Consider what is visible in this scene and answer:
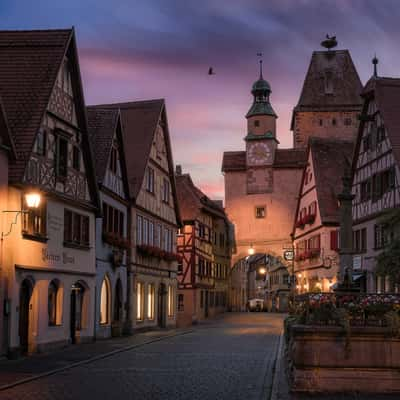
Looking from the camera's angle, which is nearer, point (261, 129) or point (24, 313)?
point (24, 313)

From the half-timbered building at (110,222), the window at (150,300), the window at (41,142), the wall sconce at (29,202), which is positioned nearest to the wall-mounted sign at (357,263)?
the window at (150,300)

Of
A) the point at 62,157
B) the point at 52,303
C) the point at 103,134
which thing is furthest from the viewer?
the point at 103,134

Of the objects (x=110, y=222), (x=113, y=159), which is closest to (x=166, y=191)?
(x=113, y=159)

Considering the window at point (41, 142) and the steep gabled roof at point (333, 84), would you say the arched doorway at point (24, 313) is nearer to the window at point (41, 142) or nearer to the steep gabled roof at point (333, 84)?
the window at point (41, 142)

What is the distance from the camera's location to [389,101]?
1604 inches

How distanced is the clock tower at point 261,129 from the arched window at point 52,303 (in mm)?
50168

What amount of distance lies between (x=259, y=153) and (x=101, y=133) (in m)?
44.4

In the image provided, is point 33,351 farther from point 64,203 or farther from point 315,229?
point 315,229

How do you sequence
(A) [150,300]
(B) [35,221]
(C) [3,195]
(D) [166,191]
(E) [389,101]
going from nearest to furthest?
(C) [3,195] < (B) [35,221] < (E) [389,101] < (A) [150,300] < (D) [166,191]

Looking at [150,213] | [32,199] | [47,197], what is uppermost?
[150,213]

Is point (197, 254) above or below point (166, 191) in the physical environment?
below

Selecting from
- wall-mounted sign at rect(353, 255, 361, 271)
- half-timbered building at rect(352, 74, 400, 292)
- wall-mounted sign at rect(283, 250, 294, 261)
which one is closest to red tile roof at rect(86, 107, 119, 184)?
half-timbered building at rect(352, 74, 400, 292)

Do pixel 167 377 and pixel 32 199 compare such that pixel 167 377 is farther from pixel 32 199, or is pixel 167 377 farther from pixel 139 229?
pixel 139 229

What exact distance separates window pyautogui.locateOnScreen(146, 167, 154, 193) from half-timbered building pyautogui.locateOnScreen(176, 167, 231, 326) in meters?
14.1
